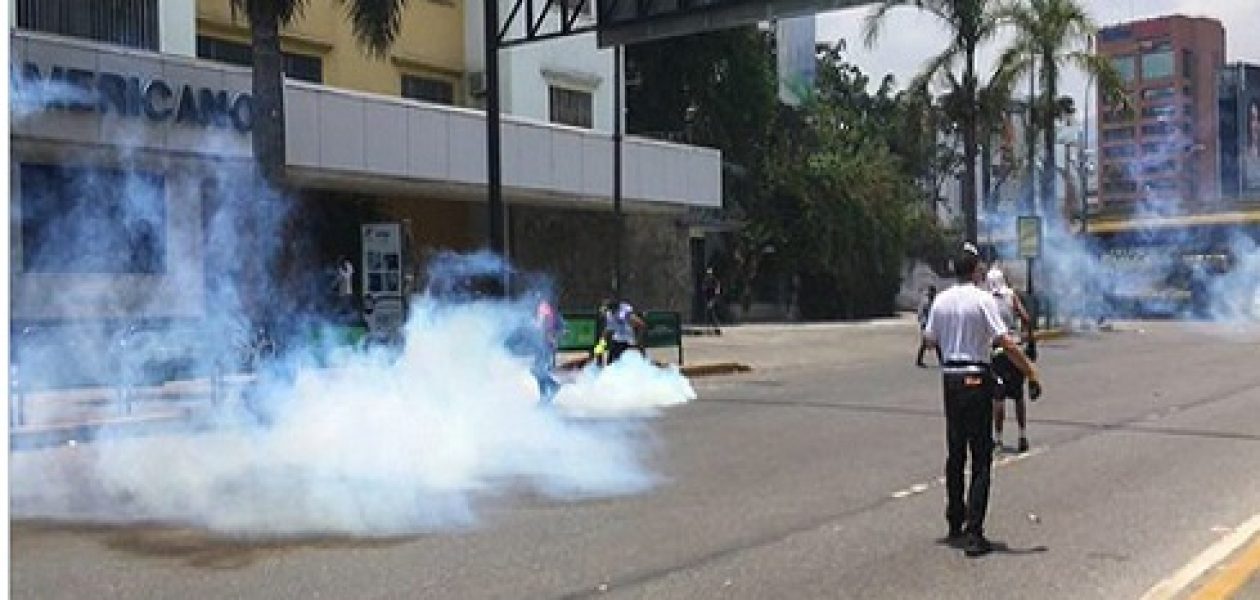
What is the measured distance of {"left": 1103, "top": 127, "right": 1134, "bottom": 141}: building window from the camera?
3991cm

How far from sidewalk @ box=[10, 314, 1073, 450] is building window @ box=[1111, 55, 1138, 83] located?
8757mm

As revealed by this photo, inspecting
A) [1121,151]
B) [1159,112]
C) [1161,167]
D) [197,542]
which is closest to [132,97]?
[197,542]

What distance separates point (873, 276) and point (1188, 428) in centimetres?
3472

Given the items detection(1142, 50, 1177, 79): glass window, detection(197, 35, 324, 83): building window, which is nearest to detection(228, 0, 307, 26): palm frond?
detection(197, 35, 324, 83): building window

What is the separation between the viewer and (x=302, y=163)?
23.8m

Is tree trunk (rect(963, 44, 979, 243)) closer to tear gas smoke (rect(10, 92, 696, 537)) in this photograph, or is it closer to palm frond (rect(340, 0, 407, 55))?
tear gas smoke (rect(10, 92, 696, 537))

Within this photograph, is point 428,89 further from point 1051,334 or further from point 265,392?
point 265,392

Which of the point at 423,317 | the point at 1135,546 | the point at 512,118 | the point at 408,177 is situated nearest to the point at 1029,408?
the point at 423,317

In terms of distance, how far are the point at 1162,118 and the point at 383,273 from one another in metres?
24.6

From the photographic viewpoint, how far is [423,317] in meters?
15.0

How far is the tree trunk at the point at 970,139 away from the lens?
36.9 m

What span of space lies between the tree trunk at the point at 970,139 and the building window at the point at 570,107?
389 inches

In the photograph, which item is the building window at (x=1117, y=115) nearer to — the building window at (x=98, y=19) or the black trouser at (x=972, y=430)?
the building window at (x=98, y=19)

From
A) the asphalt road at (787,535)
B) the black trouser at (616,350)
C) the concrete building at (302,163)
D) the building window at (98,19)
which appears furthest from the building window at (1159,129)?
the building window at (98,19)
